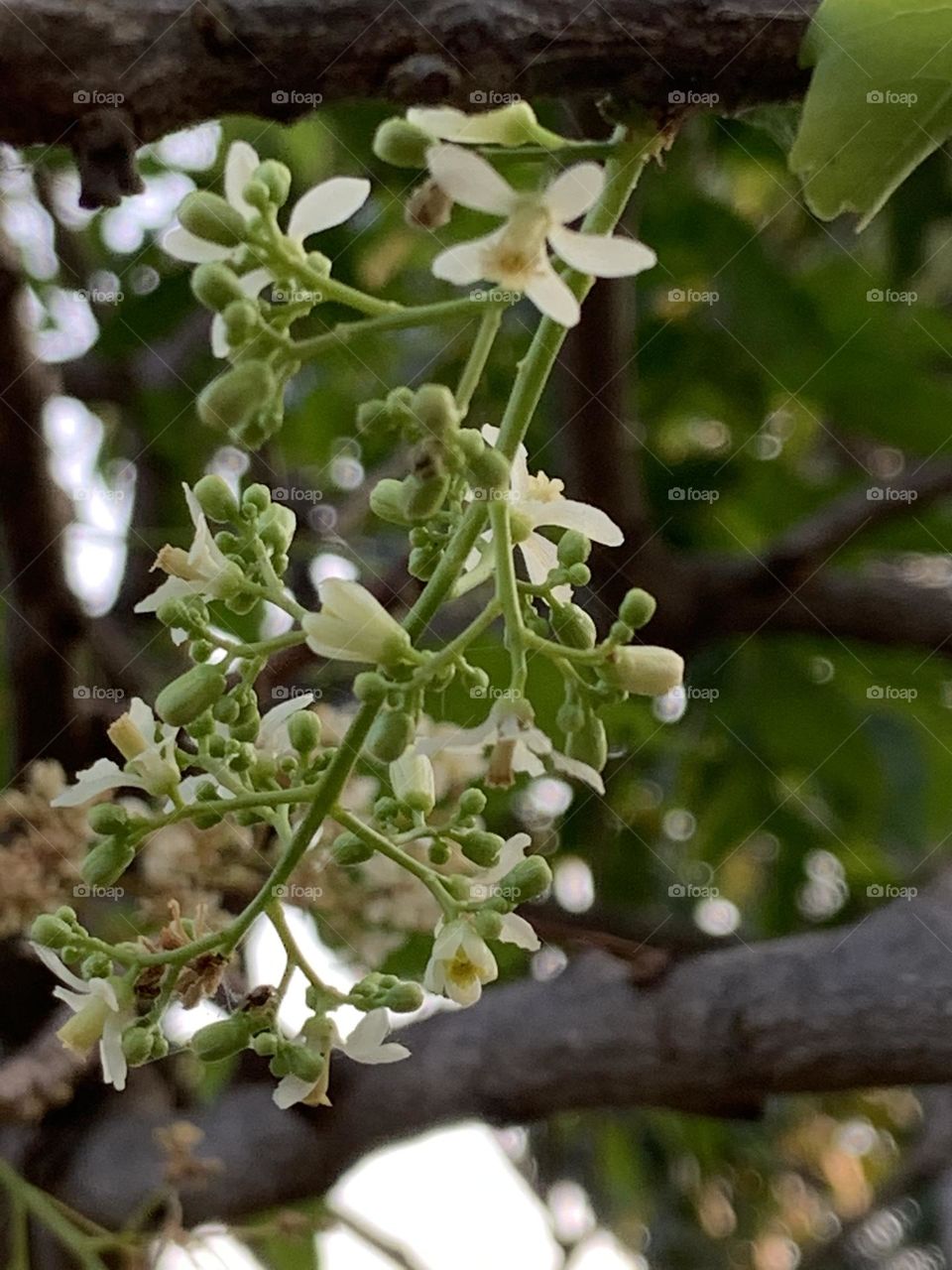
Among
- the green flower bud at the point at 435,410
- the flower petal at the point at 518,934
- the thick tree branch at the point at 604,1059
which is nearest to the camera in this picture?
the green flower bud at the point at 435,410

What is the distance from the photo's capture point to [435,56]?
45 cm

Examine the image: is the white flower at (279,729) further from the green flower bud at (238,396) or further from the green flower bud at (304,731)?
the green flower bud at (238,396)

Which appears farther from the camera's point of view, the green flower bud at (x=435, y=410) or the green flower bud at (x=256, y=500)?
the green flower bud at (x=256, y=500)

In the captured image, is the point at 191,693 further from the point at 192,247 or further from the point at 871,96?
the point at 871,96

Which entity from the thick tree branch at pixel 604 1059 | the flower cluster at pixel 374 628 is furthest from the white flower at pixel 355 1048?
the thick tree branch at pixel 604 1059

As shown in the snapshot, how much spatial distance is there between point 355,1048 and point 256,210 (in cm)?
28

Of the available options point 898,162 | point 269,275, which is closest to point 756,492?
point 898,162

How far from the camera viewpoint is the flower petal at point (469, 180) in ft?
1.14

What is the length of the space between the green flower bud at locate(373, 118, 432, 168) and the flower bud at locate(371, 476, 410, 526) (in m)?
0.10

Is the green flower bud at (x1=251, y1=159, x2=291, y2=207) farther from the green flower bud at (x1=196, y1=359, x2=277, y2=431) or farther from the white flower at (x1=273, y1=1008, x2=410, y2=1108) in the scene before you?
the white flower at (x1=273, y1=1008, x2=410, y2=1108)

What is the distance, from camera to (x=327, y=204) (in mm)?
387

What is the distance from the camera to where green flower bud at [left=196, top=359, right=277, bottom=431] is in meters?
0.35

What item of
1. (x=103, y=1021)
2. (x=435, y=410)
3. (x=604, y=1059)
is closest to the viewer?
(x=435, y=410)

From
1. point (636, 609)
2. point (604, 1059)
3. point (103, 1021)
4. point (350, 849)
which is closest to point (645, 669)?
point (636, 609)
